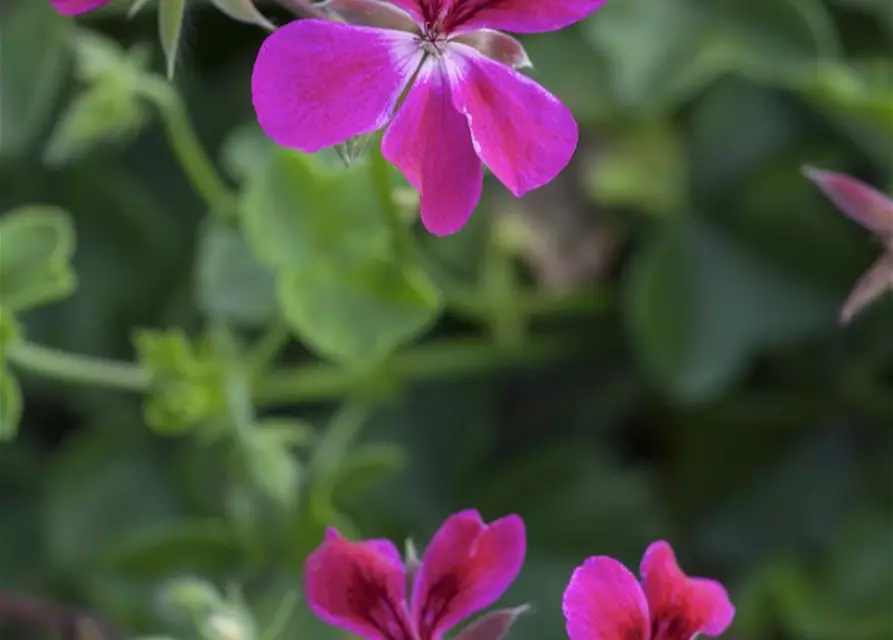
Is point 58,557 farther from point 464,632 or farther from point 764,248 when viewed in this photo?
point 764,248

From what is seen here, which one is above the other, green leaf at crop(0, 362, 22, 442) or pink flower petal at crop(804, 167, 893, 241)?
pink flower petal at crop(804, 167, 893, 241)

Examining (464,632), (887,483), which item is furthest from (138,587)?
(887,483)

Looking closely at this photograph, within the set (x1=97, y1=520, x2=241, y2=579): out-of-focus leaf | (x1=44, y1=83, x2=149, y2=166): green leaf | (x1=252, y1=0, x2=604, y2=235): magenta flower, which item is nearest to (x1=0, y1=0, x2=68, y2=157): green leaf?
(x1=44, y1=83, x2=149, y2=166): green leaf

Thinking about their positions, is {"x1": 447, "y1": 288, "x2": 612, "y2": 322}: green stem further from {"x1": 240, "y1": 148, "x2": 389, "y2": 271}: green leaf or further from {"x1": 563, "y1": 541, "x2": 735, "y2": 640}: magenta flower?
{"x1": 563, "y1": 541, "x2": 735, "y2": 640}: magenta flower

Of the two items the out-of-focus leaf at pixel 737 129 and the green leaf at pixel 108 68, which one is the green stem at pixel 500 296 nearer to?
the out-of-focus leaf at pixel 737 129

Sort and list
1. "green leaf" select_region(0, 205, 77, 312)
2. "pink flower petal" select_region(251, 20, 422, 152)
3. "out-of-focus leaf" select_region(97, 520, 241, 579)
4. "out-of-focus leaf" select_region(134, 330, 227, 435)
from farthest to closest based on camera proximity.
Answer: "out-of-focus leaf" select_region(97, 520, 241, 579), "out-of-focus leaf" select_region(134, 330, 227, 435), "green leaf" select_region(0, 205, 77, 312), "pink flower petal" select_region(251, 20, 422, 152)

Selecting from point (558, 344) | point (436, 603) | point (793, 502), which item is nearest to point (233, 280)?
point (558, 344)
